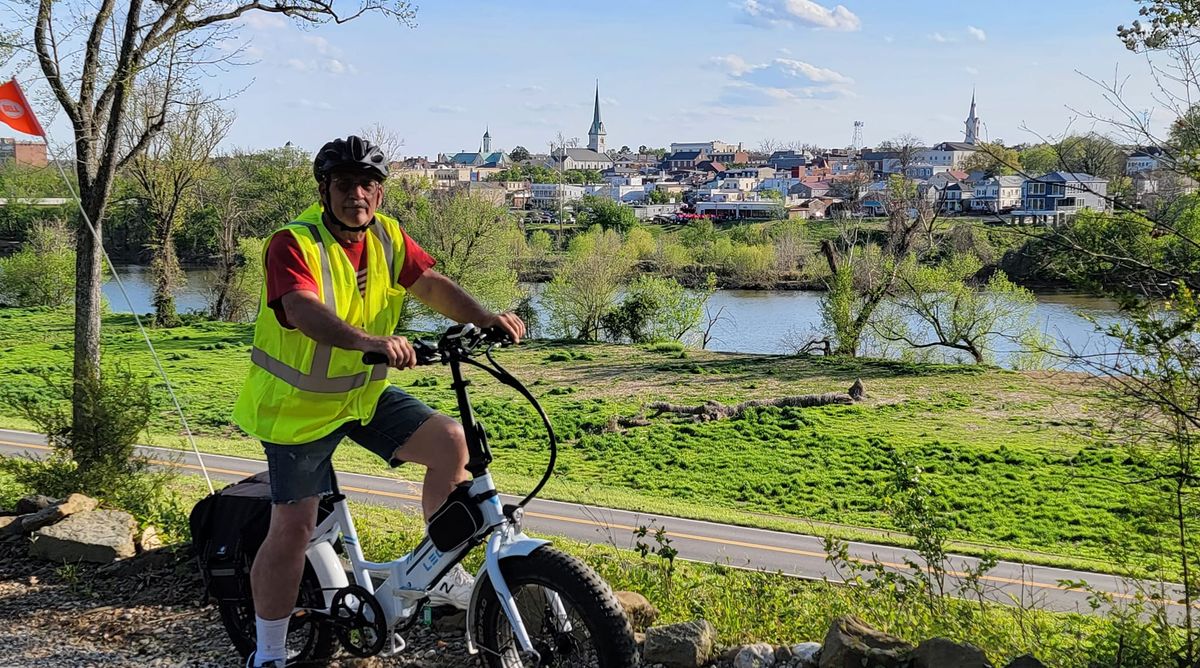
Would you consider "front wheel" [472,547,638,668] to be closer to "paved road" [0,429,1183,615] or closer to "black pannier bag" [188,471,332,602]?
"black pannier bag" [188,471,332,602]

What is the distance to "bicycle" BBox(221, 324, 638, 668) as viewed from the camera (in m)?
3.10

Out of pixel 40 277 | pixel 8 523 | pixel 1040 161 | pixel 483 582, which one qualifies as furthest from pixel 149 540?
pixel 40 277

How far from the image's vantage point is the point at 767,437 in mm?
25141

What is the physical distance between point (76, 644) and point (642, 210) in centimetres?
12460

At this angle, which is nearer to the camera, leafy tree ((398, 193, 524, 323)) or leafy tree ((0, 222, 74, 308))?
leafy tree ((398, 193, 524, 323))

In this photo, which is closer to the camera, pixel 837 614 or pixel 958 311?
pixel 837 614

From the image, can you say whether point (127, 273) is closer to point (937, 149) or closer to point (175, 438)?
point (175, 438)

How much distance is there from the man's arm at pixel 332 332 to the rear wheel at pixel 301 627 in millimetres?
1064

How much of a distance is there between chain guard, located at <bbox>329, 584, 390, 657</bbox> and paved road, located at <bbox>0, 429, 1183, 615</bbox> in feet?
32.1

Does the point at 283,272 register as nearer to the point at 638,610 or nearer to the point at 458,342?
the point at 458,342

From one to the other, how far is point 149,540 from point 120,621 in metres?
0.99

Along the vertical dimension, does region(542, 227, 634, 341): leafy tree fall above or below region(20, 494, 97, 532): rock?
below

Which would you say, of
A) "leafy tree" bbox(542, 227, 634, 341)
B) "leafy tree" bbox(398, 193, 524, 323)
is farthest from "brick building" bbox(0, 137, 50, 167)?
"leafy tree" bbox(542, 227, 634, 341)

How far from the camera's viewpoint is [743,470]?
21656mm
